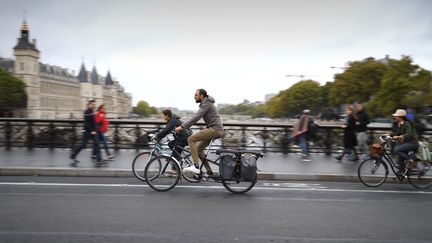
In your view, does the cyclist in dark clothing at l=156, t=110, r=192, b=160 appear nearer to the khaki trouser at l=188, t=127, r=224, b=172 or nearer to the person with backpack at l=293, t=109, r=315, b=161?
the khaki trouser at l=188, t=127, r=224, b=172

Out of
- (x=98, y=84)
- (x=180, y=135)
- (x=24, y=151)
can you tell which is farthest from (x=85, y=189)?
(x=98, y=84)

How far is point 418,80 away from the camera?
51.0 meters

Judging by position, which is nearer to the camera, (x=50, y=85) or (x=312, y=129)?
(x=312, y=129)

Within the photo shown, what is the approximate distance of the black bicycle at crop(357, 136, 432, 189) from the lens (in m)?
8.84

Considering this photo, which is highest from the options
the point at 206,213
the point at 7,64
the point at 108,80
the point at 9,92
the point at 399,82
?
the point at 108,80

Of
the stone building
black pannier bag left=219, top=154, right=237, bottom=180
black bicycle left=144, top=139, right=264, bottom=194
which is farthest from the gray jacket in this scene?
the stone building

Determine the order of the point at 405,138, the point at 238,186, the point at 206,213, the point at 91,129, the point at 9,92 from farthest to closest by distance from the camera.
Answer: the point at 9,92 → the point at 91,129 → the point at 405,138 → the point at 238,186 → the point at 206,213

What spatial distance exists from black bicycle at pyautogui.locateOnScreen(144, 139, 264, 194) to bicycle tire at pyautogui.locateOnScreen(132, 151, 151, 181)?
0.51 meters

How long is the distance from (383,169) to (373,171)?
22cm

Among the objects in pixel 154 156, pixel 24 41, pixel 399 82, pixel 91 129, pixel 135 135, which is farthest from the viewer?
pixel 24 41

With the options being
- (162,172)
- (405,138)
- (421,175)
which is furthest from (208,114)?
(421,175)

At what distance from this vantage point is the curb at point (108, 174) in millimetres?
9445

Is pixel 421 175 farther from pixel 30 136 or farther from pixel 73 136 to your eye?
pixel 30 136

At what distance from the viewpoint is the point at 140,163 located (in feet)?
28.0
